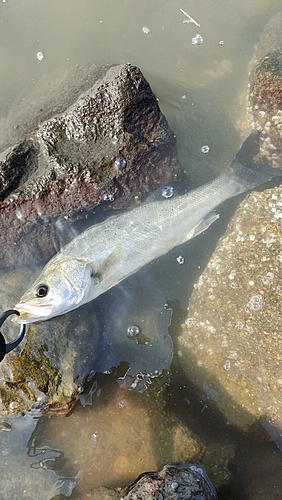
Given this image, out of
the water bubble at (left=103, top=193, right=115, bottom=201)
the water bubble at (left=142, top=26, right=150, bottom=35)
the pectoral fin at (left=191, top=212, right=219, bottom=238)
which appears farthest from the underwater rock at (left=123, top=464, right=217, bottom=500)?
the water bubble at (left=142, top=26, right=150, bottom=35)

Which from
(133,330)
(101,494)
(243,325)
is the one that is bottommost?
(101,494)

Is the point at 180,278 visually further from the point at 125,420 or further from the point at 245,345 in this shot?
the point at 125,420

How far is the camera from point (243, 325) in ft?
15.1

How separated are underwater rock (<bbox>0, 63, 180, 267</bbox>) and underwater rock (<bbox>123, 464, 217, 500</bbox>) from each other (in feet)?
9.20

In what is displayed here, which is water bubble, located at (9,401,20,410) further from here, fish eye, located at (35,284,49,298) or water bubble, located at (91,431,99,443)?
fish eye, located at (35,284,49,298)

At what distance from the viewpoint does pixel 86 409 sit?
14.6ft

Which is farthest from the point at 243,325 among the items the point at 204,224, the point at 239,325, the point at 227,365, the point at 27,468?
the point at 27,468

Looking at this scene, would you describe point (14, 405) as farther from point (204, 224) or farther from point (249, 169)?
point (249, 169)

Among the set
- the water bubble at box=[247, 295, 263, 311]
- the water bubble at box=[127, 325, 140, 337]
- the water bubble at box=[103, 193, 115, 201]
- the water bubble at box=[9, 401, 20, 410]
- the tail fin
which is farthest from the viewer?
the tail fin

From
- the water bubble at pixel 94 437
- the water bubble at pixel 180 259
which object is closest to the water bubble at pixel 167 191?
the water bubble at pixel 180 259

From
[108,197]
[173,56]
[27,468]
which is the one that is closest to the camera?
[27,468]

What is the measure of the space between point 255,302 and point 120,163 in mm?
2305

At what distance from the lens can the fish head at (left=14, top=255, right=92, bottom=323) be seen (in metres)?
3.81

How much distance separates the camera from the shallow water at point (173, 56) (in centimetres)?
542
